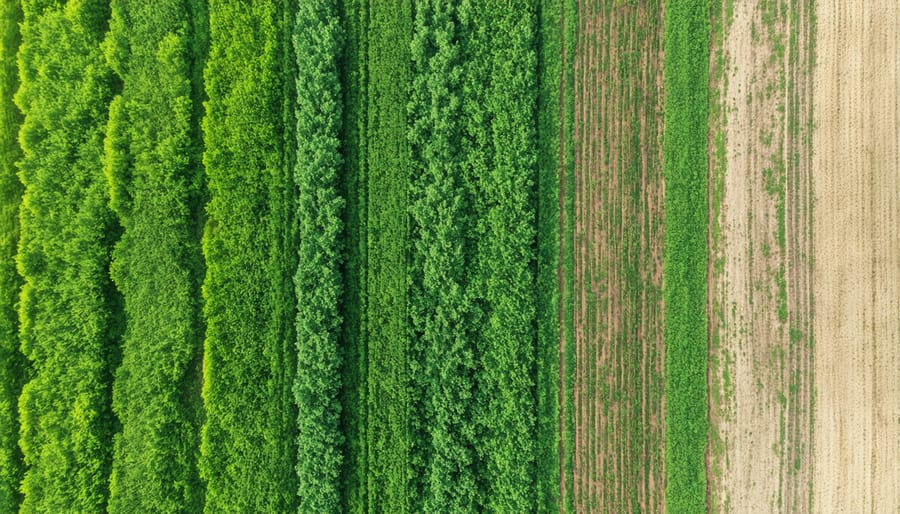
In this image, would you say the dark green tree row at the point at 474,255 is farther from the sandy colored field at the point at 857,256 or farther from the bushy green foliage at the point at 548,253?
the sandy colored field at the point at 857,256

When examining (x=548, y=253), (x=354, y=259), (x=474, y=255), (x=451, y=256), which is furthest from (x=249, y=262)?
(x=548, y=253)

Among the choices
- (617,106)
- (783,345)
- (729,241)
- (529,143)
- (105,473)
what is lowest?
(105,473)

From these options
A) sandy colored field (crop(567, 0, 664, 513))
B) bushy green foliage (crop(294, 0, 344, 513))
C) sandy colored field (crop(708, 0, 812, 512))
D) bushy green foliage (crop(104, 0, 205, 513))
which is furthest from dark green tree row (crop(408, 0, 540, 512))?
bushy green foliage (crop(104, 0, 205, 513))

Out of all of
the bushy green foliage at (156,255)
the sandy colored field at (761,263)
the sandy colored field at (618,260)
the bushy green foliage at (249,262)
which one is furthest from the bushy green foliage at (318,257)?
the sandy colored field at (761,263)

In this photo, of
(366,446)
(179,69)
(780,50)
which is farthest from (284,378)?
(780,50)

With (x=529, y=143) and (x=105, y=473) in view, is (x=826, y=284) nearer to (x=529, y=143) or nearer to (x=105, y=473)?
(x=529, y=143)

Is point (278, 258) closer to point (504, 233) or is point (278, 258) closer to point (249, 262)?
point (249, 262)
